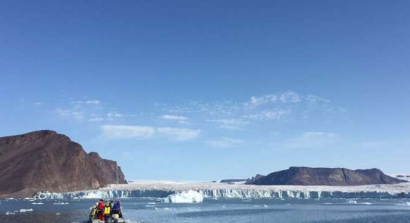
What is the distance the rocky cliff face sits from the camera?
137 meters

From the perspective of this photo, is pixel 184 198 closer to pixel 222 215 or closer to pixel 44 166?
pixel 222 215

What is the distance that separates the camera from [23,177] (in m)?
138

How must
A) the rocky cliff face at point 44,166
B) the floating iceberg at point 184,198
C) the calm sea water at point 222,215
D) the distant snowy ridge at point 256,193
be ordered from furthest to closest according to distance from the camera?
the rocky cliff face at point 44,166 < the distant snowy ridge at point 256,193 < the floating iceberg at point 184,198 < the calm sea water at point 222,215

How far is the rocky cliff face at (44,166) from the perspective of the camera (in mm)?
137250

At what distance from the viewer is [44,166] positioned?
144750mm

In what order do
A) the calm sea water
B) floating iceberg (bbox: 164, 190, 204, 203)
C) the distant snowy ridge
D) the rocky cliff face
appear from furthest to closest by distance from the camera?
the rocky cliff face, the distant snowy ridge, floating iceberg (bbox: 164, 190, 204, 203), the calm sea water

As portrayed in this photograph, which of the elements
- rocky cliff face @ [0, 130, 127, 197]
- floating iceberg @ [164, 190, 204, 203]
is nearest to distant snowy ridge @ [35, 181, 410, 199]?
rocky cliff face @ [0, 130, 127, 197]

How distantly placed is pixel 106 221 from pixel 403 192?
90.1 metres

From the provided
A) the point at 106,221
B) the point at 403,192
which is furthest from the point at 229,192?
the point at 106,221

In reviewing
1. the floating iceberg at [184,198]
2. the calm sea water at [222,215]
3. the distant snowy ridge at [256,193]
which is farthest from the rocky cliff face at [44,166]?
the calm sea water at [222,215]

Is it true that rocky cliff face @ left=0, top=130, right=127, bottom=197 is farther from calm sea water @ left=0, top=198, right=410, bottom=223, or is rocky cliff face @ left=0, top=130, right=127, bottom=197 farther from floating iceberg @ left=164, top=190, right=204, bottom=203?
calm sea water @ left=0, top=198, right=410, bottom=223

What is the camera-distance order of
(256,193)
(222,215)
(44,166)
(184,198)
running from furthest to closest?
(44,166), (256,193), (184,198), (222,215)

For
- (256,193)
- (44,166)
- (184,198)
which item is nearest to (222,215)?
(184,198)

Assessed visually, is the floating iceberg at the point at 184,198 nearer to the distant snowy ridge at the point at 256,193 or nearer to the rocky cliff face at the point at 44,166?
the distant snowy ridge at the point at 256,193
